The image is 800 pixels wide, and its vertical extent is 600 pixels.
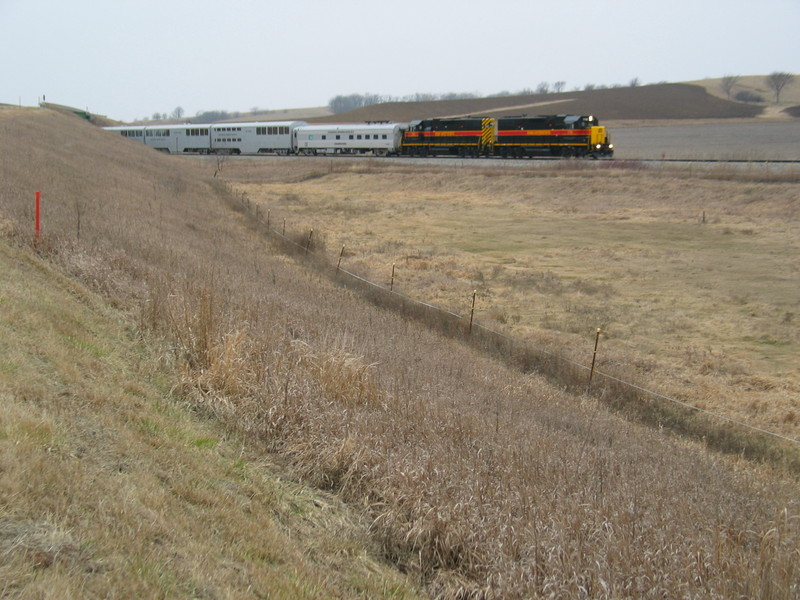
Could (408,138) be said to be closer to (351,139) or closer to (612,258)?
(351,139)

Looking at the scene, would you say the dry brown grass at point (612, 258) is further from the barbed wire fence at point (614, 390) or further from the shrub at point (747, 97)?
the shrub at point (747, 97)

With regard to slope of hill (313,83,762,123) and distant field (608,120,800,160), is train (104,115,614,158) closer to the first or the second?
distant field (608,120,800,160)

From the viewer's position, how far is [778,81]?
136 m

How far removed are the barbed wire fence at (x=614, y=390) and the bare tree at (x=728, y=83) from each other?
467ft

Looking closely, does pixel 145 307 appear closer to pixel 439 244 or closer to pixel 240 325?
pixel 240 325

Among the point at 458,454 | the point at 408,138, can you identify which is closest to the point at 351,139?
the point at 408,138

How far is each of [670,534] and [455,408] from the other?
2.95 m

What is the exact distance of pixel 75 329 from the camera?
772cm

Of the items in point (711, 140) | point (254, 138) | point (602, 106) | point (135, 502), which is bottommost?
point (135, 502)

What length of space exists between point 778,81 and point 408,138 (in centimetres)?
10558

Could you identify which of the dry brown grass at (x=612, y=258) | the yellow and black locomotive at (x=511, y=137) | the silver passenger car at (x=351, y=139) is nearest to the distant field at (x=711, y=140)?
the yellow and black locomotive at (x=511, y=137)

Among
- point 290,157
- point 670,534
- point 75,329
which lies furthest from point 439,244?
point 290,157

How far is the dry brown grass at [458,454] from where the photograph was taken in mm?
4859

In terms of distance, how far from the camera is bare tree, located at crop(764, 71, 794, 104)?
13425 cm
